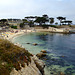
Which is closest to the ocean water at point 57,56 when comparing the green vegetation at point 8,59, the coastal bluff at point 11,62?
the coastal bluff at point 11,62

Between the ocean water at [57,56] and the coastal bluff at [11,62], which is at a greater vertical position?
the coastal bluff at [11,62]

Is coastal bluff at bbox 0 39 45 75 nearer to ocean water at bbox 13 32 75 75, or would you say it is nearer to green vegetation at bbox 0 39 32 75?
green vegetation at bbox 0 39 32 75

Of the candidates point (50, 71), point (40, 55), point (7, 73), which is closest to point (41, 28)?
point (40, 55)

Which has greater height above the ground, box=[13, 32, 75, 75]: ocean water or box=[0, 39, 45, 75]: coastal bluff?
box=[0, 39, 45, 75]: coastal bluff

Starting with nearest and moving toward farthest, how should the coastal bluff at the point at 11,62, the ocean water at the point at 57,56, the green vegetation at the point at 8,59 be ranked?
the green vegetation at the point at 8,59
the coastal bluff at the point at 11,62
the ocean water at the point at 57,56

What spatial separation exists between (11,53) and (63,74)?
8.20 metres

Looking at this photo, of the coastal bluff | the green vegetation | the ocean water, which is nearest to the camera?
the green vegetation

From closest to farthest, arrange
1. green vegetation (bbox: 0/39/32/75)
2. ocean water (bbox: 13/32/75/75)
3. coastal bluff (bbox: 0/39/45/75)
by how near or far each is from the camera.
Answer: green vegetation (bbox: 0/39/32/75) < coastal bluff (bbox: 0/39/45/75) < ocean water (bbox: 13/32/75/75)

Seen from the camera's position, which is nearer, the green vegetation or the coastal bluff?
the green vegetation

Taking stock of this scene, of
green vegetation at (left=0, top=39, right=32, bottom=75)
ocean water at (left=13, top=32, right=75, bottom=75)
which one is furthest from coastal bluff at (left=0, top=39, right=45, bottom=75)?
ocean water at (left=13, top=32, right=75, bottom=75)

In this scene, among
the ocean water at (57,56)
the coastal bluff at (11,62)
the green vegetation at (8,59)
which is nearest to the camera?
the green vegetation at (8,59)

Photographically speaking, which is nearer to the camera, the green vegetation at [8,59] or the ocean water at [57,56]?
the green vegetation at [8,59]

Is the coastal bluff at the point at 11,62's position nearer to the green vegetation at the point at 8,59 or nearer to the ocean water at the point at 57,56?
the green vegetation at the point at 8,59

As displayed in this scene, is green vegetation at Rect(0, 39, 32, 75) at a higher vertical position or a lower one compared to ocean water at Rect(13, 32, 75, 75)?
higher
